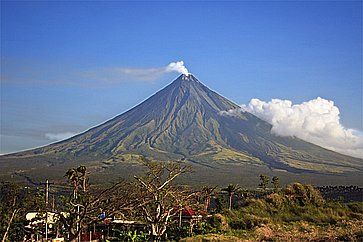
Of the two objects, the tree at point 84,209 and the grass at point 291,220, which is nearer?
the tree at point 84,209

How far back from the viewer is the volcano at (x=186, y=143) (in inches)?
3684

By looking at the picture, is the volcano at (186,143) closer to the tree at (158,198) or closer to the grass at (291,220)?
the grass at (291,220)

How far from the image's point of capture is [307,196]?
94.5ft

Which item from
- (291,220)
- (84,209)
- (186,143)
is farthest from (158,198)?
(186,143)

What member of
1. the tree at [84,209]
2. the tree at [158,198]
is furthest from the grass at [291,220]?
the tree at [84,209]

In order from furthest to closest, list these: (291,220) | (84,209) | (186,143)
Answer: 1. (186,143)
2. (291,220)
3. (84,209)

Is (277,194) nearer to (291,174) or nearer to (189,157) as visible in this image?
(291,174)

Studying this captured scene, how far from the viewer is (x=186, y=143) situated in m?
111

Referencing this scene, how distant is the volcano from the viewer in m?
93.6

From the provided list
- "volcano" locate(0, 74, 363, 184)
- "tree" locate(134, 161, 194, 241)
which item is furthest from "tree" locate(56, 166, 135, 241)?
"volcano" locate(0, 74, 363, 184)

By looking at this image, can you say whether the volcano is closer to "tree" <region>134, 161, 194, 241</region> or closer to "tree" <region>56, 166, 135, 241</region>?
"tree" <region>134, 161, 194, 241</region>

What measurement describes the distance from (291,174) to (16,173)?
40013mm

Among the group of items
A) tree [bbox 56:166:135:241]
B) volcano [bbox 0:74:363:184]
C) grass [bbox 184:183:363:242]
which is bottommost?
grass [bbox 184:183:363:242]

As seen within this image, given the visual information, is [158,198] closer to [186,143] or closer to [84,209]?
[84,209]
